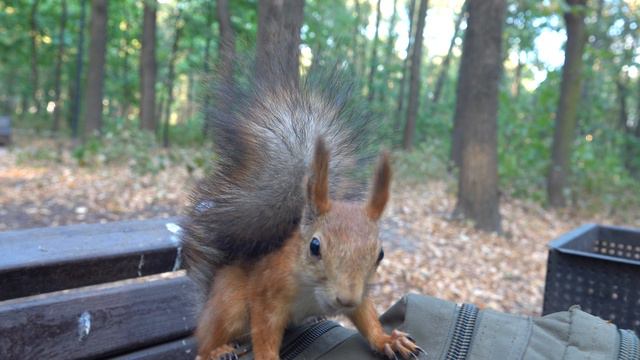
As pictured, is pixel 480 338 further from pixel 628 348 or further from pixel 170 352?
pixel 170 352

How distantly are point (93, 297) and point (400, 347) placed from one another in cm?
79

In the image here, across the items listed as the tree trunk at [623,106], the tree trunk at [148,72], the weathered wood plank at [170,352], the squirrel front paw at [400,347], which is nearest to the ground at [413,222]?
the weathered wood plank at [170,352]

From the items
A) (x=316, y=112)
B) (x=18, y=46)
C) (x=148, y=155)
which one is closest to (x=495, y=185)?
(x=148, y=155)

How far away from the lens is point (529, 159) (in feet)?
28.8

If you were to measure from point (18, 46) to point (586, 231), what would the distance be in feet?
65.5

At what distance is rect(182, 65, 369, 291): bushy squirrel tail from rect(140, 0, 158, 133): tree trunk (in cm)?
1048

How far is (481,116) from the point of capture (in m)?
5.80

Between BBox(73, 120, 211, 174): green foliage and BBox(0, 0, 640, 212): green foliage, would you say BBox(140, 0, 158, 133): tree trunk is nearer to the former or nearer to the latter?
BBox(0, 0, 640, 212): green foliage

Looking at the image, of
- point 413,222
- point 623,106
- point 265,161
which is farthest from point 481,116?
point 623,106

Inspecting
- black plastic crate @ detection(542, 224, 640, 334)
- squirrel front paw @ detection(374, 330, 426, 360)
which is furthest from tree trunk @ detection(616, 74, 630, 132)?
squirrel front paw @ detection(374, 330, 426, 360)

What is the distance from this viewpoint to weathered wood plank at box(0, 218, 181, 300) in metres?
1.36

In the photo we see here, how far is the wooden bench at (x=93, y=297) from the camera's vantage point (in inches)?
53.8

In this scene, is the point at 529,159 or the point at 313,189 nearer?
the point at 313,189

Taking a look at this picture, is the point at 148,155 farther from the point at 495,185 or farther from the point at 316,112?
the point at 316,112
